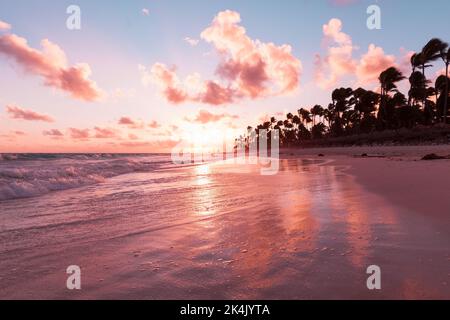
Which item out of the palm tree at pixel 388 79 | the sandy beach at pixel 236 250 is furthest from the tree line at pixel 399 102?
the sandy beach at pixel 236 250

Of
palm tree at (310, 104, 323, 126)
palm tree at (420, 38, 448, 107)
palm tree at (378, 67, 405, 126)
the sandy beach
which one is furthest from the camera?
palm tree at (310, 104, 323, 126)

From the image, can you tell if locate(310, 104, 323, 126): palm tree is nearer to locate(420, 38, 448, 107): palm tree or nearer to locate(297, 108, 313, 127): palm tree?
locate(297, 108, 313, 127): palm tree

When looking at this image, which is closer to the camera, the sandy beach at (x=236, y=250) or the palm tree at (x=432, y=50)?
the sandy beach at (x=236, y=250)

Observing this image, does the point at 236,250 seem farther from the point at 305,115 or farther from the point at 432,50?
the point at 305,115

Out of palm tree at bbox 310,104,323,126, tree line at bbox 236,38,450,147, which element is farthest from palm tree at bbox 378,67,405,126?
palm tree at bbox 310,104,323,126

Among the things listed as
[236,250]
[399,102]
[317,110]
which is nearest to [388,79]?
[399,102]

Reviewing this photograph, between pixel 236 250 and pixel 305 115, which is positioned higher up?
pixel 305 115

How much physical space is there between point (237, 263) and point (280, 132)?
146626mm

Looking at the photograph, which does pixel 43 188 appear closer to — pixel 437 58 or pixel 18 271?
pixel 18 271

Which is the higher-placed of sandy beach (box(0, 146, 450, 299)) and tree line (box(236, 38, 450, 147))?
tree line (box(236, 38, 450, 147))

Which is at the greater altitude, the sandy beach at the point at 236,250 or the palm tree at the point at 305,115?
the palm tree at the point at 305,115

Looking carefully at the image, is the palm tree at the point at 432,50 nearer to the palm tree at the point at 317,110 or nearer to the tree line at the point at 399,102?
the tree line at the point at 399,102

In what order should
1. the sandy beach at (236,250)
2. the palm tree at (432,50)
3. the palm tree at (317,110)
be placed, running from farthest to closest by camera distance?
the palm tree at (317,110) → the palm tree at (432,50) → the sandy beach at (236,250)
